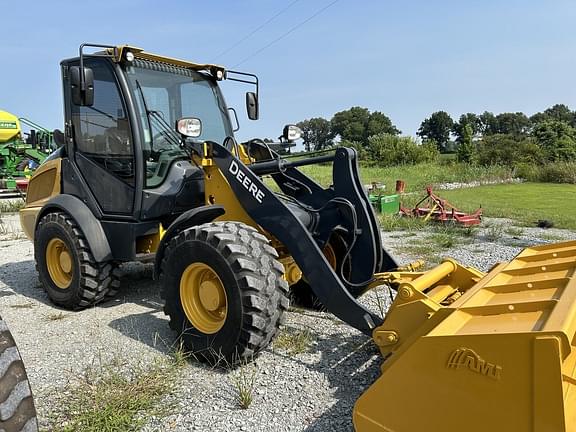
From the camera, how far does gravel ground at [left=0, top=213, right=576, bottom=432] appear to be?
3016 mm

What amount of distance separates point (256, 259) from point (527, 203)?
13066 mm

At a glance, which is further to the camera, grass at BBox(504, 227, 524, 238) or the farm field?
the farm field

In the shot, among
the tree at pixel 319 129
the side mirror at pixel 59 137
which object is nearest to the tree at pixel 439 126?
the tree at pixel 319 129

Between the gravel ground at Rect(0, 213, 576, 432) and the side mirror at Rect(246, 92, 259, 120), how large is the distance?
2.29 metres

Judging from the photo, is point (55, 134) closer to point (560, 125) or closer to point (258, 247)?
point (258, 247)

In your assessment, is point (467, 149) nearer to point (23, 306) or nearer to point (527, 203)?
point (527, 203)

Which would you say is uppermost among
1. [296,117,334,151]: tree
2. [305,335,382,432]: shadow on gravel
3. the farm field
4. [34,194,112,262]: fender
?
[296,117,334,151]: tree

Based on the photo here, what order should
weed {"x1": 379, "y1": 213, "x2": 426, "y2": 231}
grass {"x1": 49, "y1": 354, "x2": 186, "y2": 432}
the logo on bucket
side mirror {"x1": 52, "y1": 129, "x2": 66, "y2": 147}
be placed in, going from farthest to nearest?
weed {"x1": 379, "y1": 213, "x2": 426, "y2": 231} → side mirror {"x1": 52, "y1": 129, "x2": 66, "y2": 147} → grass {"x1": 49, "y1": 354, "x2": 186, "y2": 432} → the logo on bucket

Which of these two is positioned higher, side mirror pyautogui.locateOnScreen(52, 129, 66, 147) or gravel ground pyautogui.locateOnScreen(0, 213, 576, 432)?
side mirror pyautogui.locateOnScreen(52, 129, 66, 147)

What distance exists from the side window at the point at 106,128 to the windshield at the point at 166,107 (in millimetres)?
178

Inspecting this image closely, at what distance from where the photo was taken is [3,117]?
19406 mm

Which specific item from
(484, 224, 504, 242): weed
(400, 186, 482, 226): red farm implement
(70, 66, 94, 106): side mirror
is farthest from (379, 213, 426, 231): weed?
(70, 66, 94, 106): side mirror

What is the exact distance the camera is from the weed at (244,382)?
3129 millimetres

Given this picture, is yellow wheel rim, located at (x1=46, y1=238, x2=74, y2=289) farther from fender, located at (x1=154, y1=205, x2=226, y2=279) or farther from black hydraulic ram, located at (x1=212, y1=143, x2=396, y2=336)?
black hydraulic ram, located at (x1=212, y1=143, x2=396, y2=336)
